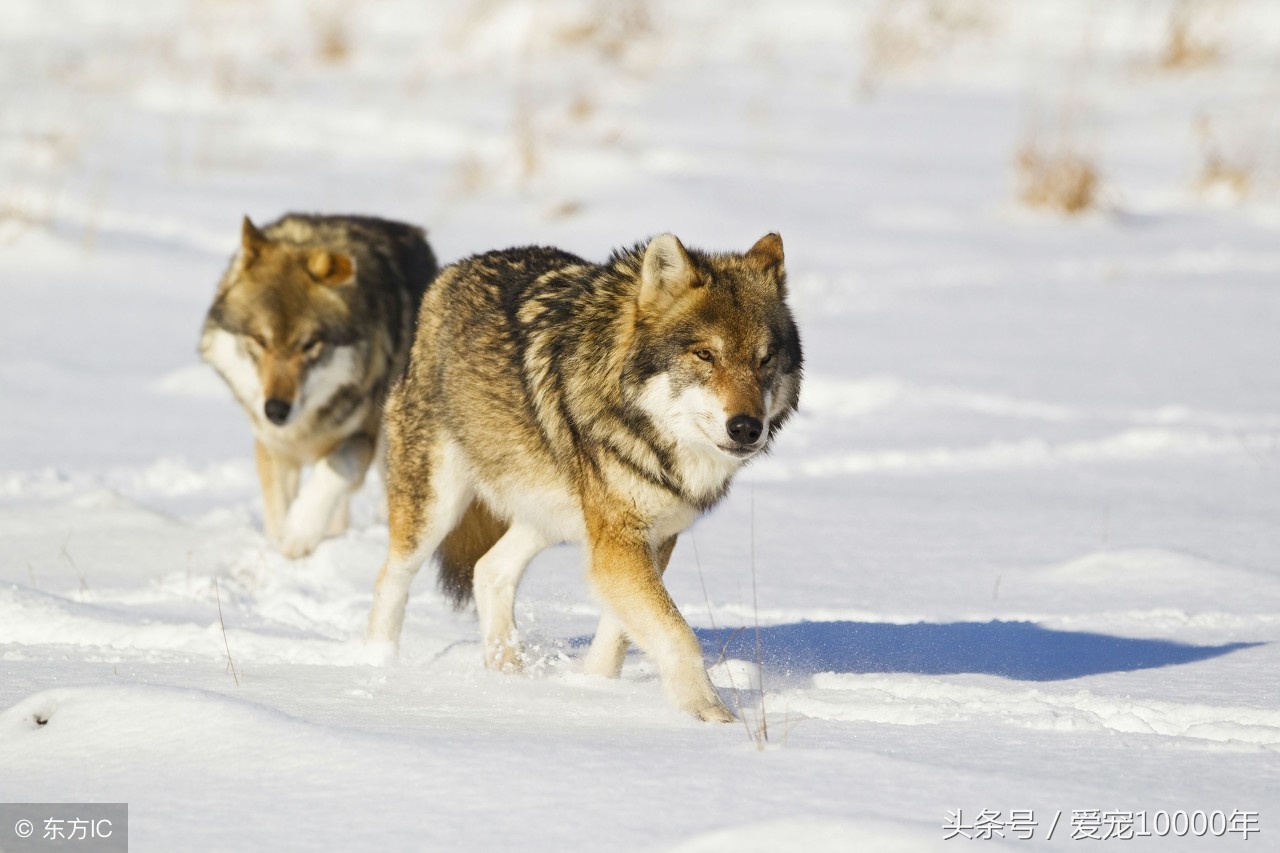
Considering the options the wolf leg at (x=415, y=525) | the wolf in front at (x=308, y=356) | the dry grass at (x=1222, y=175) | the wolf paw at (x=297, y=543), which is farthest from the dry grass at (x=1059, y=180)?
the wolf leg at (x=415, y=525)

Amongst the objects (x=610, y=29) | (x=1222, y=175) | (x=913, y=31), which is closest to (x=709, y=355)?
(x=1222, y=175)

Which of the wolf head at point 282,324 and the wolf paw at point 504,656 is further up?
the wolf head at point 282,324

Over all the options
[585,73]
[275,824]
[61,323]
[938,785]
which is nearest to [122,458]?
[61,323]

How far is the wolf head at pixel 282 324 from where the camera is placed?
632 cm

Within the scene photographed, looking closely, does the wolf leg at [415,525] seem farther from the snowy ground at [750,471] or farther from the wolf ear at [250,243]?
the wolf ear at [250,243]

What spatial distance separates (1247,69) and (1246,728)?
56.1 ft

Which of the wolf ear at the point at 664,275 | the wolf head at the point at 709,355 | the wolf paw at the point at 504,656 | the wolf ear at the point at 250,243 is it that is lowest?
the wolf paw at the point at 504,656

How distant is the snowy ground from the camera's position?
3078 mm

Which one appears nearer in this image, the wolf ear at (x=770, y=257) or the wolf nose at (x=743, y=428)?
the wolf nose at (x=743, y=428)

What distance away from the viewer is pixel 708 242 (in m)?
11.9

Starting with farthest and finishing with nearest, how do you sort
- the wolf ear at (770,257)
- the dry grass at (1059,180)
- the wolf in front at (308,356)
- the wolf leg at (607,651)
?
the dry grass at (1059,180) < the wolf in front at (308,356) < the wolf ear at (770,257) < the wolf leg at (607,651)

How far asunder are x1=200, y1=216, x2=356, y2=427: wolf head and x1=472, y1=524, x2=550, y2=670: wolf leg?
1.63m

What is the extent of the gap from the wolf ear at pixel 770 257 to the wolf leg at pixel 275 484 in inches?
116

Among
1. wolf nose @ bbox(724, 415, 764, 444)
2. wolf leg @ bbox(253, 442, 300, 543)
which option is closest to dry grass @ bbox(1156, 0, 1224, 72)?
wolf leg @ bbox(253, 442, 300, 543)
